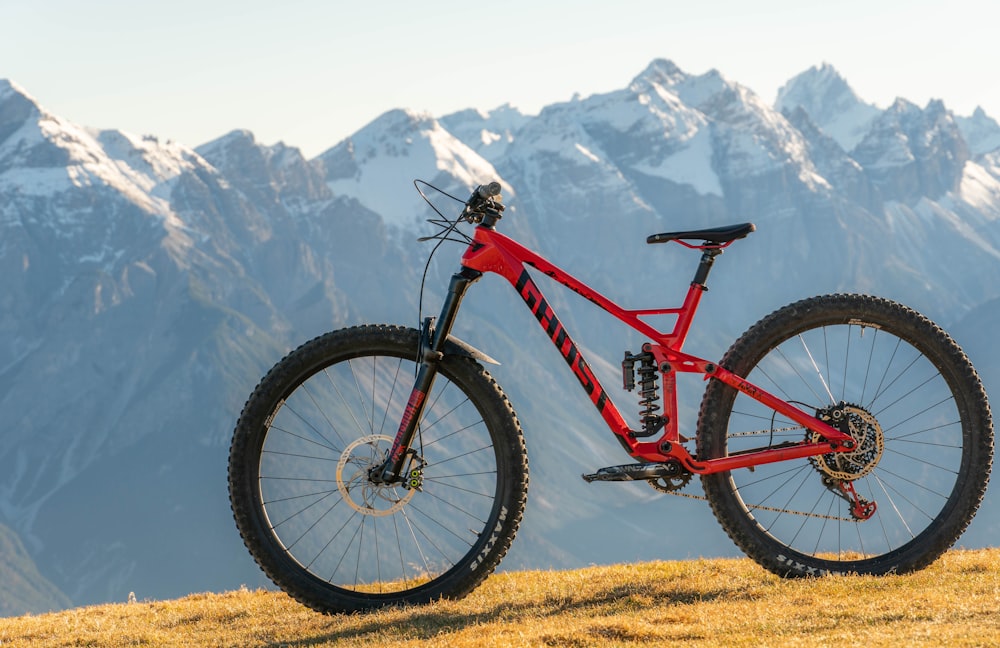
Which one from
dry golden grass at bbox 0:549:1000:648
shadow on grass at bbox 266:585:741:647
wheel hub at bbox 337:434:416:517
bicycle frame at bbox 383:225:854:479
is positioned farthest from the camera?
bicycle frame at bbox 383:225:854:479

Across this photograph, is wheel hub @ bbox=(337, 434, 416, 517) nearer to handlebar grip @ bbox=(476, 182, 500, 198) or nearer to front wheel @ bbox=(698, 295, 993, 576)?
handlebar grip @ bbox=(476, 182, 500, 198)

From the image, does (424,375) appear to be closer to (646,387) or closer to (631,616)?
(646,387)

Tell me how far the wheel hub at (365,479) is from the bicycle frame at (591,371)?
0.14m

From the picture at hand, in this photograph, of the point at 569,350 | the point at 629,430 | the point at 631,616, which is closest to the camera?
the point at 631,616

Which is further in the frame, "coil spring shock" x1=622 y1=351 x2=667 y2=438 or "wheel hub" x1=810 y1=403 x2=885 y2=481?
"wheel hub" x1=810 y1=403 x2=885 y2=481

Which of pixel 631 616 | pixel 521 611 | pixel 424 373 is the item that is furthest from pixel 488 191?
pixel 631 616

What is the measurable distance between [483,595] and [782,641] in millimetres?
2835

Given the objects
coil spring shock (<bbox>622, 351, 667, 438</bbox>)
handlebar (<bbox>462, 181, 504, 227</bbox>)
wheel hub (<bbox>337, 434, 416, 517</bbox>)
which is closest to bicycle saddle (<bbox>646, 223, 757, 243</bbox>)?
coil spring shock (<bbox>622, 351, 667, 438</bbox>)

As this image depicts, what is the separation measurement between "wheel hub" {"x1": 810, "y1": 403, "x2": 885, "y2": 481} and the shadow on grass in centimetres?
134

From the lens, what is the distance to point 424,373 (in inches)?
327

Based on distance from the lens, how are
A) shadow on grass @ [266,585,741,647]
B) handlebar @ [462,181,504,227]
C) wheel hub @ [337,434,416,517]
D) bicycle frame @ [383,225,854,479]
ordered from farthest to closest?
1. handlebar @ [462,181,504,227]
2. bicycle frame @ [383,225,854,479]
3. wheel hub @ [337,434,416,517]
4. shadow on grass @ [266,585,741,647]

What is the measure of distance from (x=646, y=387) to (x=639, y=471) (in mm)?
676

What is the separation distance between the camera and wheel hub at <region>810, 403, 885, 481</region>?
8531mm

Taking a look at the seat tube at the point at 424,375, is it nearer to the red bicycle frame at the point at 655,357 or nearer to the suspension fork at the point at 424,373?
the suspension fork at the point at 424,373
